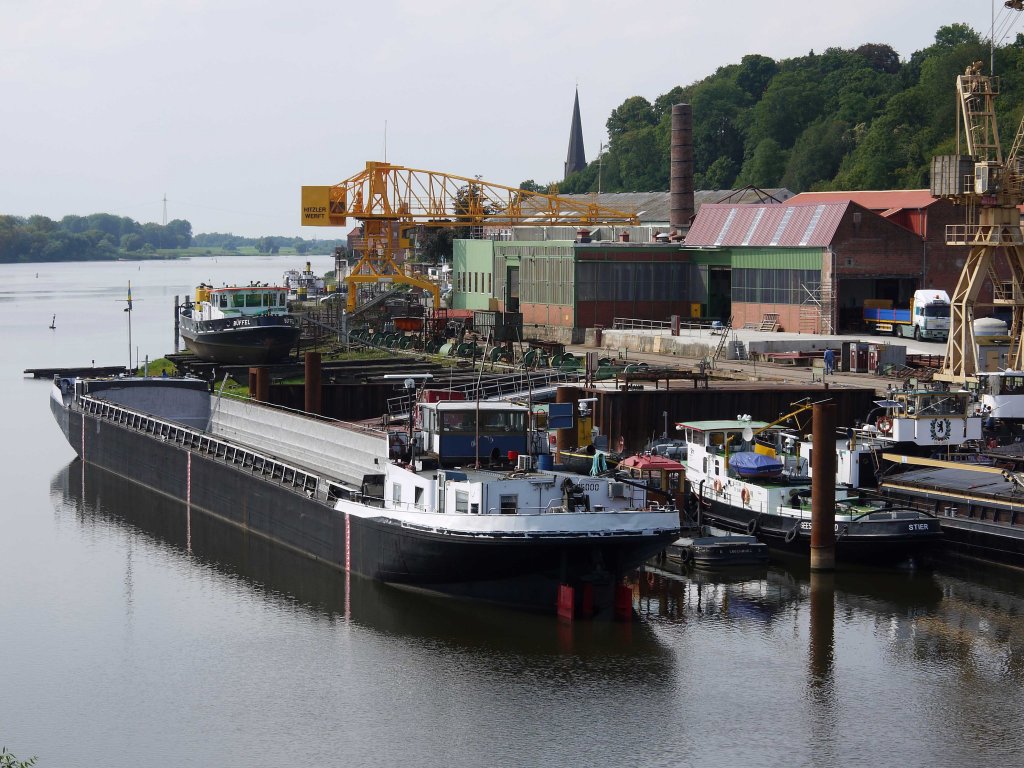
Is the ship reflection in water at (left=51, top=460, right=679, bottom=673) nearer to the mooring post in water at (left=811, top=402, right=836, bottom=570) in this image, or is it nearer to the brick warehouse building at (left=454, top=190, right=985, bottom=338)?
the mooring post in water at (left=811, top=402, right=836, bottom=570)

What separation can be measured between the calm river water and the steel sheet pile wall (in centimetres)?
504

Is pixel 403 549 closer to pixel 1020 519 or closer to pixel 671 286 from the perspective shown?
pixel 1020 519

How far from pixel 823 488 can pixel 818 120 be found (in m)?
125

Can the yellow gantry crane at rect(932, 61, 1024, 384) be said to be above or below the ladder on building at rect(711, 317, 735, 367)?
above

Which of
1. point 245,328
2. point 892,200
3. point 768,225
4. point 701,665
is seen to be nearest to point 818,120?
point 892,200

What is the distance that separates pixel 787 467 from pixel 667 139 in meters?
135

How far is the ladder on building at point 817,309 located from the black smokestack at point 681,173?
23.6m

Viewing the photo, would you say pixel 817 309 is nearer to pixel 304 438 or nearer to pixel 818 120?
pixel 304 438

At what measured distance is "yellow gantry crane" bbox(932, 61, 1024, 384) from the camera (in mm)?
53312

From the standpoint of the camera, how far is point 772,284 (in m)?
74.2

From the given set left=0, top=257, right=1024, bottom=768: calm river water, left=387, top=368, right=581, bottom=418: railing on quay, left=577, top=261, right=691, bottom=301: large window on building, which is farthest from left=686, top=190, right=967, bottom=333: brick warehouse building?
left=0, top=257, right=1024, bottom=768: calm river water

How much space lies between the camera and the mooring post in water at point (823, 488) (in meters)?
36.8

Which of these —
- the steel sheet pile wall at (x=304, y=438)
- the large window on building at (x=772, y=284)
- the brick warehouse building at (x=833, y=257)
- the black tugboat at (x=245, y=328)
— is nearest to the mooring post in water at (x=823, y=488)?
the steel sheet pile wall at (x=304, y=438)

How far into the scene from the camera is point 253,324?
79.4 metres
